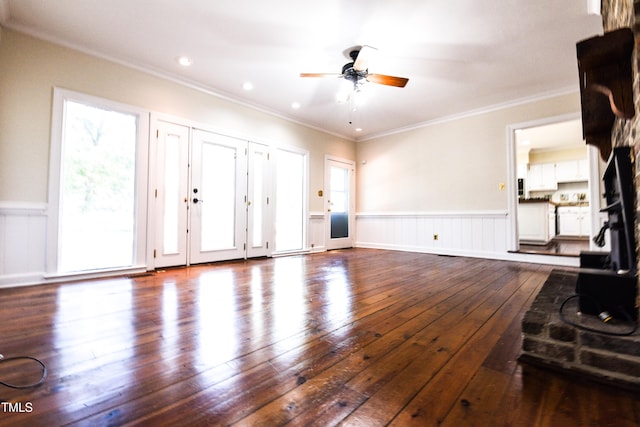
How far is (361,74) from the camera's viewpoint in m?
3.43

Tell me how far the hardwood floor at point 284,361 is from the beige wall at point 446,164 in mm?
2859

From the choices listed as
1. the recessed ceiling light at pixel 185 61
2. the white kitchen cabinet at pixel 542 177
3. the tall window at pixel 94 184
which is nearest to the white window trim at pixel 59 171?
the tall window at pixel 94 184

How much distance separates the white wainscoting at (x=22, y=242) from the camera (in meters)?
2.78

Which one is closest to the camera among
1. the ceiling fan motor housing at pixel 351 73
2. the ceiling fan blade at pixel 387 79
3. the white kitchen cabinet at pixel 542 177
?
the ceiling fan blade at pixel 387 79

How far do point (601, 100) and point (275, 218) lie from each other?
14.3 feet

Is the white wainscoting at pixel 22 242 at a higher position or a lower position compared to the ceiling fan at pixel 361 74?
lower

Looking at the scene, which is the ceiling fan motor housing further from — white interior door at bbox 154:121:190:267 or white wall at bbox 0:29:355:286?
white wall at bbox 0:29:355:286

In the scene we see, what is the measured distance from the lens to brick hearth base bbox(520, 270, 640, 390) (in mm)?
1141

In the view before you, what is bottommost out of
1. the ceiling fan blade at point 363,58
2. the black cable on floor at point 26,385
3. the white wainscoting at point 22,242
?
the black cable on floor at point 26,385

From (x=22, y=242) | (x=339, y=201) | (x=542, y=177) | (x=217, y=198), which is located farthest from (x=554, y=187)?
(x=22, y=242)

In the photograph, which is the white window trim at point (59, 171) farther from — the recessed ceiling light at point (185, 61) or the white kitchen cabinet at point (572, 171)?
the white kitchen cabinet at point (572, 171)

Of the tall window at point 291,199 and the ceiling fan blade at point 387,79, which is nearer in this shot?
the ceiling fan blade at point 387,79

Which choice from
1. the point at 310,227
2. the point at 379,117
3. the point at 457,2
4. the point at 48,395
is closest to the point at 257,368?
the point at 48,395

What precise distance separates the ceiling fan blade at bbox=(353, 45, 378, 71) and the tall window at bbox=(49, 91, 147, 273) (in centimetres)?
287
